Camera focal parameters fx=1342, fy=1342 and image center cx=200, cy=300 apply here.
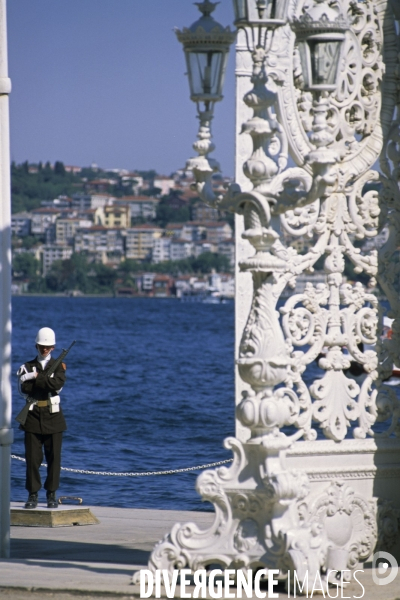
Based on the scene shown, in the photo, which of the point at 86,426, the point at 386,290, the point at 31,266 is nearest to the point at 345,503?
the point at 386,290

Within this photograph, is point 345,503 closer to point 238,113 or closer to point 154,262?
point 238,113

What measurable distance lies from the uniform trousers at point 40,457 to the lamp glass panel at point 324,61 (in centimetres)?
556

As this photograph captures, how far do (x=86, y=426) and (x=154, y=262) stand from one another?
494ft

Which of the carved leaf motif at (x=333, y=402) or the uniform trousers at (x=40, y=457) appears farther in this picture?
the uniform trousers at (x=40, y=457)

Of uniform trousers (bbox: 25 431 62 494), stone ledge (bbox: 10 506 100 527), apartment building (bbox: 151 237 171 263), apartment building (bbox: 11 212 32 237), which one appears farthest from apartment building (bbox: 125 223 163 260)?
stone ledge (bbox: 10 506 100 527)

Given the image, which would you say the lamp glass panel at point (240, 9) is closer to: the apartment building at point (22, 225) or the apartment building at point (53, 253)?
the apartment building at point (53, 253)

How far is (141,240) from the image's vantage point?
189 metres

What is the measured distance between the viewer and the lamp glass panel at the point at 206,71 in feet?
23.3

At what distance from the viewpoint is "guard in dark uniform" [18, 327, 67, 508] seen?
10984 millimetres

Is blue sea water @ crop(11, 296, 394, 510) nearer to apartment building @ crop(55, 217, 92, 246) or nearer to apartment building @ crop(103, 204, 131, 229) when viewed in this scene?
apartment building @ crop(55, 217, 92, 246)

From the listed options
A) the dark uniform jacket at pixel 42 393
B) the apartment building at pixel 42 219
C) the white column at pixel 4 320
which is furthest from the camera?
the apartment building at pixel 42 219

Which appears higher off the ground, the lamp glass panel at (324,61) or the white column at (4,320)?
the lamp glass panel at (324,61)

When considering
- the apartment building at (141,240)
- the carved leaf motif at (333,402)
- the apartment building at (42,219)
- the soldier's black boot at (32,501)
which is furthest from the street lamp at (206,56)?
the apartment building at (42,219)

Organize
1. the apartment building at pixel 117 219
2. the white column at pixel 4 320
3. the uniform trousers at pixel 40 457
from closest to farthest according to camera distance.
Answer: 1. the white column at pixel 4 320
2. the uniform trousers at pixel 40 457
3. the apartment building at pixel 117 219
